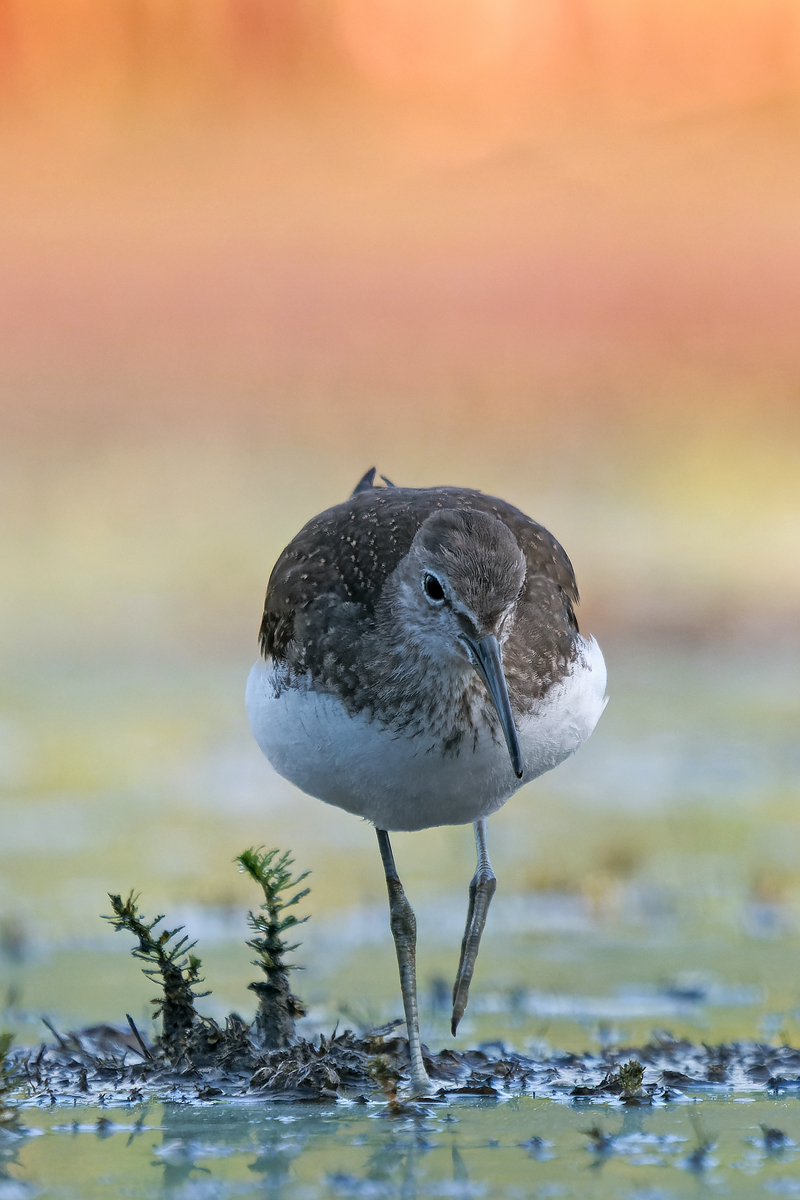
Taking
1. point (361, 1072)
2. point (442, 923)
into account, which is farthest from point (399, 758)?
point (442, 923)

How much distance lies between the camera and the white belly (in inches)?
207

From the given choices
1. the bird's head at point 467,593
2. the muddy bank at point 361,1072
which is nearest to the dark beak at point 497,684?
the bird's head at point 467,593

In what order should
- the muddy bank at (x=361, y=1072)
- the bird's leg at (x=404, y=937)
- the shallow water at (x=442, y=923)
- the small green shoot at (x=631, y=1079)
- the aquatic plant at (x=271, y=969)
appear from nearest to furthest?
the shallow water at (x=442, y=923) → the small green shoot at (x=631, y=1079) → the muddy bank at (x=361, y=1072) → the aquatic plant at (x=271, y=969) → the bird's leg at (x=404, y=937)

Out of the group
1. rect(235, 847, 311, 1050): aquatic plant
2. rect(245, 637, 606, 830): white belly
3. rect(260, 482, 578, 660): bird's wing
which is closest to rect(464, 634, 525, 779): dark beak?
rect(245, 637, 606, 830): white belly

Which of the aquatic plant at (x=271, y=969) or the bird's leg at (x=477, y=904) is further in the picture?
the bird's leg at (x=477, y=904)

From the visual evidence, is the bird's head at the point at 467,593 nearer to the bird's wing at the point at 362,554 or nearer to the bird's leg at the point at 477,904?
the bird's wing at the point at 362,554

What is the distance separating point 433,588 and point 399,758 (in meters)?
0.57

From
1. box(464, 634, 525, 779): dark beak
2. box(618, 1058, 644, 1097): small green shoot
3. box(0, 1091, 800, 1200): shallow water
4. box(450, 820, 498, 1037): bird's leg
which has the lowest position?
box(0, 1091, 800, 1200): shallow water

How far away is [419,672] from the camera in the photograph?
5254mm

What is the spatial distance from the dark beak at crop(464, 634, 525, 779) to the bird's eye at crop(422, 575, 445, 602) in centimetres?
21

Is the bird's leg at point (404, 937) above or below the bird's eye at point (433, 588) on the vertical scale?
below

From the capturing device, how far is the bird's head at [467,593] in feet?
16.8

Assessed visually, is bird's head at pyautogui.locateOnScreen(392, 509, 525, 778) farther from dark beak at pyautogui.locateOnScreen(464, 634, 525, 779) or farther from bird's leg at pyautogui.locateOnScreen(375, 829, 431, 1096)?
bird's leg at pyautogui.locateOnScreen(375, 829, 431, 1096)

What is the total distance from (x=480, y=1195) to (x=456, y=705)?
162 centimetres
